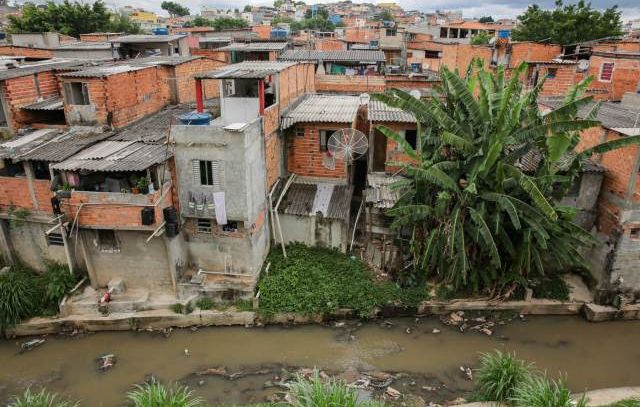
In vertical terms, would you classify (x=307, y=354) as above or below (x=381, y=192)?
below

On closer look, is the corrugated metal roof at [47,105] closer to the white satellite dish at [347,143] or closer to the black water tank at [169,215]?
the black water tank at [169,215]

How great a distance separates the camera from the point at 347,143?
13688mm

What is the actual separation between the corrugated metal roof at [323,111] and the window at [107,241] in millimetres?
6516

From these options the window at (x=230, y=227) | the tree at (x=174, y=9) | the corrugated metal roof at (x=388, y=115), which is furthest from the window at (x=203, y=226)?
the tree at (x=174, y=9)

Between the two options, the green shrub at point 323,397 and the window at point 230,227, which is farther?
the window at point 230,227

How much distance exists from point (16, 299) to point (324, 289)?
29.6 ft

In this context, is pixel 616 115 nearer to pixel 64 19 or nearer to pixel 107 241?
pixel 107 241

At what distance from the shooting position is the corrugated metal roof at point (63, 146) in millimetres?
11688

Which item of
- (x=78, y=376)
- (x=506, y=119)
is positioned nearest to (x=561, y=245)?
(x=506, y=119)

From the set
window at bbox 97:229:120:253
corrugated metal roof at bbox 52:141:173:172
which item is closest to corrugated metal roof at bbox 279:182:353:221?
corrugated metal roof at bbox 52:141:173:172

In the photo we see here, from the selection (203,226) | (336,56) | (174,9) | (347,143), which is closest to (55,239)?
(203,226)

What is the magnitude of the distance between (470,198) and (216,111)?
32.5 ft

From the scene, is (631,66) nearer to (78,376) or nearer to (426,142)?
(426,142)

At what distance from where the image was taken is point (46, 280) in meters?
12.9
